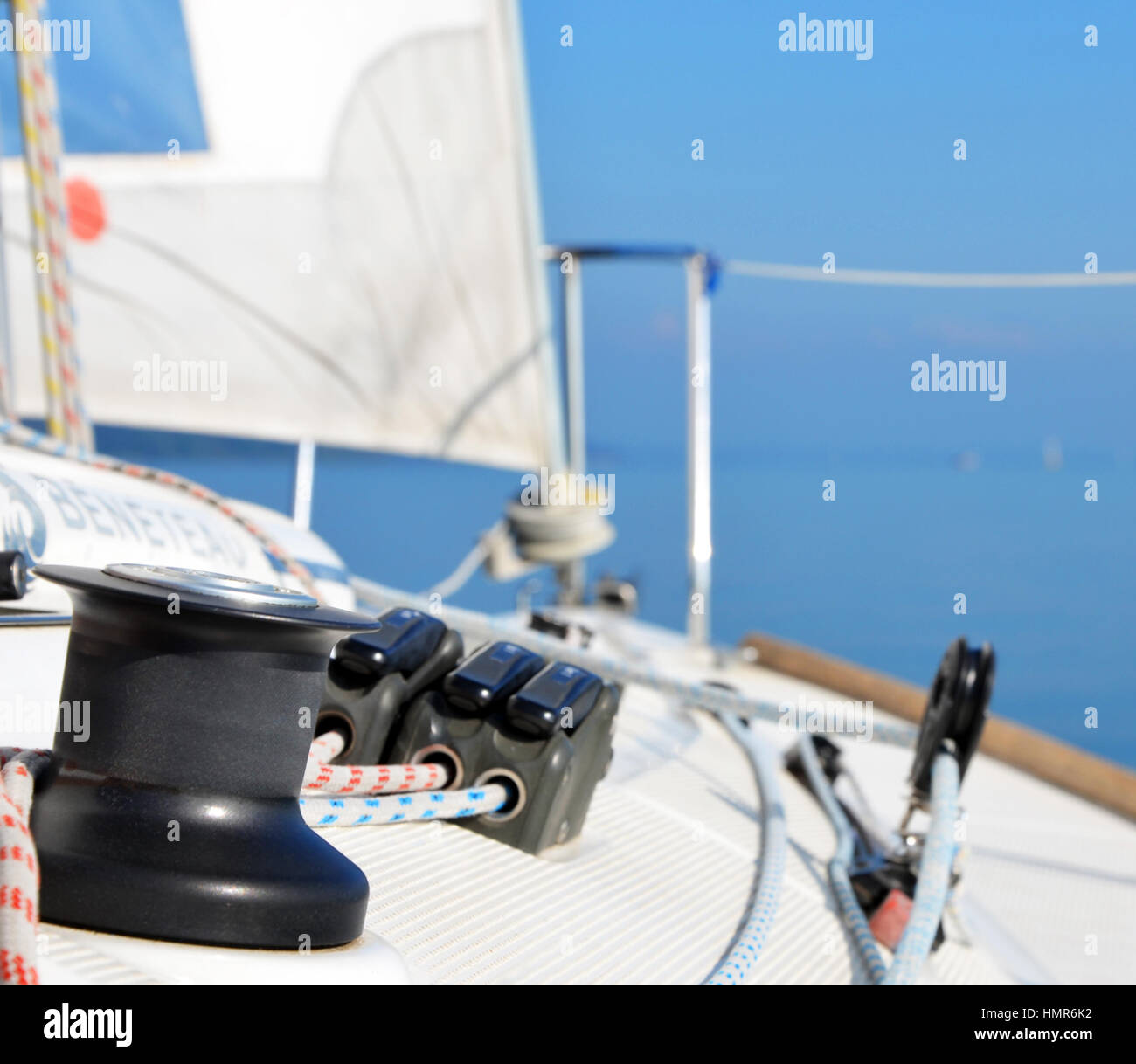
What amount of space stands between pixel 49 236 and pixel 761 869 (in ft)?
4.80

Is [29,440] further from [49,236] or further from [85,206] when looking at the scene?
[85,206]

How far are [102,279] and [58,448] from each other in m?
2.42

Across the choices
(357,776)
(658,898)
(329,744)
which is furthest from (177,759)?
(658,898)

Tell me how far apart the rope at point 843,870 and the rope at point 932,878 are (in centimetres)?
3

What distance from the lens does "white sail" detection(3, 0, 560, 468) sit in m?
3.43

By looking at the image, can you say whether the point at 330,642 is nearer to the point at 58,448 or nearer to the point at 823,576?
the point at 58,448

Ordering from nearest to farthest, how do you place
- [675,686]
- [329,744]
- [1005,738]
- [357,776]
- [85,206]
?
[357,776] < [329,744] < [675,686] < [1005,738] < [85,206]

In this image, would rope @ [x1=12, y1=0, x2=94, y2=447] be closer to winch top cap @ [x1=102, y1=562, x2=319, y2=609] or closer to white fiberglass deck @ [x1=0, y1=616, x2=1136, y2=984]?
white fiberglass deck @ [x1=0, y1=616, x2=1136, y2=984]

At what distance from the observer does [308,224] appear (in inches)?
137

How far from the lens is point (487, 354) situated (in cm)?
374

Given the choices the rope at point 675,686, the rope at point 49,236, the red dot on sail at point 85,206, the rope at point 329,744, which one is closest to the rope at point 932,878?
the rope at point 675,686

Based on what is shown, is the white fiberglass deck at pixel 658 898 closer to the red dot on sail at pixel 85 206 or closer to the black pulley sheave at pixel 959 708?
the black pulley sheave at pixel 959 708

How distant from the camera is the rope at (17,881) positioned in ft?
1.61

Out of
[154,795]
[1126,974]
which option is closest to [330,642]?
[154,795]
